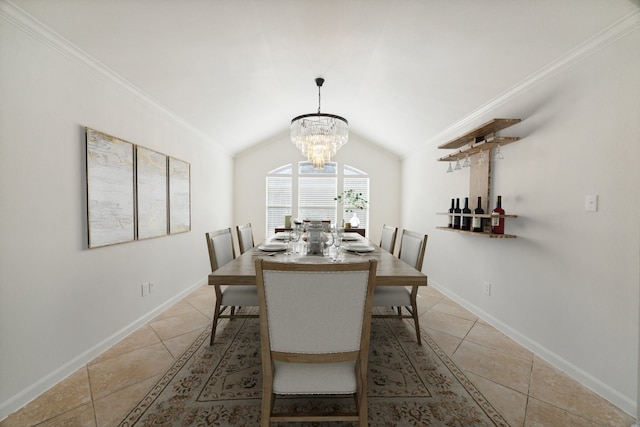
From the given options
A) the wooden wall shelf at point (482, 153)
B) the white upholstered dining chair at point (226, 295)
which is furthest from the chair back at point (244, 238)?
the wooden wall shelf at point (482, 153)

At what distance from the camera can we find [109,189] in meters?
2.14

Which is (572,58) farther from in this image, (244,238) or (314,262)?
(244,238)

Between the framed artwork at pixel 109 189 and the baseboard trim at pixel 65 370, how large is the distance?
2.59ft

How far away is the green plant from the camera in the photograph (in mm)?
5391

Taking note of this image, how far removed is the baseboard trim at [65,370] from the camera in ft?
4.87

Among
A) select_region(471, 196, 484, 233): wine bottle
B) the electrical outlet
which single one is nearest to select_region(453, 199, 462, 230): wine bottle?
select_region(471, 196, 484, 233): wine bottle

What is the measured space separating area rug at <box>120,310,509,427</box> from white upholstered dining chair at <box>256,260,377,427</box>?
0.44m

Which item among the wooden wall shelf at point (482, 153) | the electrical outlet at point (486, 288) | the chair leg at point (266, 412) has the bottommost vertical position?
the chair leg at point (266, 412)

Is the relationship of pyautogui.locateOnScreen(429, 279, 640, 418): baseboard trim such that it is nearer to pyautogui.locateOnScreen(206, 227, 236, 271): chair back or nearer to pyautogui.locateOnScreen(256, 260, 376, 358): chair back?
pyautogui.locateOnScreen(256, 260, 376, 358): chair back

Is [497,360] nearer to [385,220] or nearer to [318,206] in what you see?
[385,220]

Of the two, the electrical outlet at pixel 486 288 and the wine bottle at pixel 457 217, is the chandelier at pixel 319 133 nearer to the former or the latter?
the wine bottle at pixel 457 217

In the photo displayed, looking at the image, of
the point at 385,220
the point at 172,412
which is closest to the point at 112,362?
the point at 172,412

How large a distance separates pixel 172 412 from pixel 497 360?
226cm

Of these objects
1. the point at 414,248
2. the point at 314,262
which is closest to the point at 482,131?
the point at 414,248
